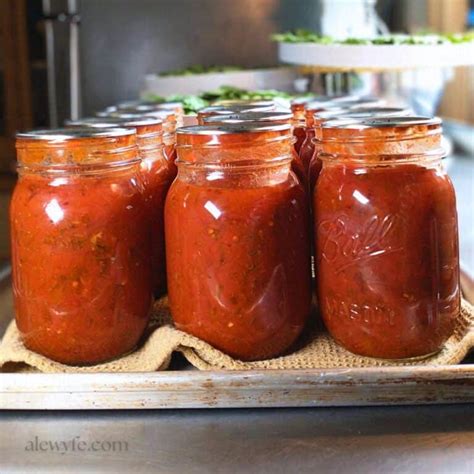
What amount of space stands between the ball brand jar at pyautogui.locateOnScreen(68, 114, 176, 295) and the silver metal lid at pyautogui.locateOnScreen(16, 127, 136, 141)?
54mm

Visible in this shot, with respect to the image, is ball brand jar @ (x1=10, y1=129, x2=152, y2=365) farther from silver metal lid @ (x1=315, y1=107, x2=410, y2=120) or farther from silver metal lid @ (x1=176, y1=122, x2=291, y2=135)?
silver metal lid @ (x1=315, y1=107, x2=410, y2=120)

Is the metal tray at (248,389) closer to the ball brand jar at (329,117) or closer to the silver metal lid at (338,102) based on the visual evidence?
the ball brand jar at (329,117)

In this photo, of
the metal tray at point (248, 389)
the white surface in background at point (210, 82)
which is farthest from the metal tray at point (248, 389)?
the white surface in background at point (210, 82)

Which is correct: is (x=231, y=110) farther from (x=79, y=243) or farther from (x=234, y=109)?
(x=79, y=243)

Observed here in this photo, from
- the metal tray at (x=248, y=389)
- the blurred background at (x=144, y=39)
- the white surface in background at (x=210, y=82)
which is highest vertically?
the blurred background at (x=144, y=39)

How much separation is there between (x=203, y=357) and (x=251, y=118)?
231mm

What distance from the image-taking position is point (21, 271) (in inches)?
29.2

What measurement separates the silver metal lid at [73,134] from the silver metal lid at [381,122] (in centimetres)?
19

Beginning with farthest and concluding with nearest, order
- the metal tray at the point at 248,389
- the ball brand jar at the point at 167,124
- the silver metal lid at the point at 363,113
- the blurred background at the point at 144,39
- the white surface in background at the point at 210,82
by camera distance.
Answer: the blurred background at the point at 144,39, the white surface in background at the point at 210,82, the ball brand jar at the point at 167,124, the silver metal lid at the point at 363,113, the metal tray at the point at 248,389

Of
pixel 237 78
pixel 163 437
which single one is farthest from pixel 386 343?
pixel 237 78

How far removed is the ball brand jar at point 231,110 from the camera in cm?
86

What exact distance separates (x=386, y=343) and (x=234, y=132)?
228 mm

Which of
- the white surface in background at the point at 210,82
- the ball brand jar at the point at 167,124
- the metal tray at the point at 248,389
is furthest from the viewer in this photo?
the white surface in background at the point at 210,82

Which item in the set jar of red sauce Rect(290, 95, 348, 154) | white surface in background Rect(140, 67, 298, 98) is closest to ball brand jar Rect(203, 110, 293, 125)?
jar of red sauce Rect(290, 95, 348, 154)
